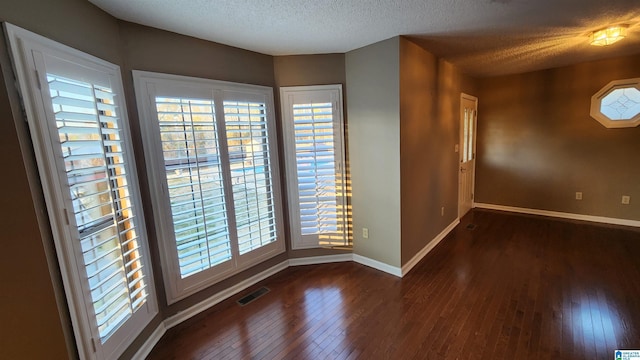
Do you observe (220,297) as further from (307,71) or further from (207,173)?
(307,71)

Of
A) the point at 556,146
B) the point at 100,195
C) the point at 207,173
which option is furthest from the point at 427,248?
the point at 100,195

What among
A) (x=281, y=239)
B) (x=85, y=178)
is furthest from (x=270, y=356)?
(x=85, y=178)

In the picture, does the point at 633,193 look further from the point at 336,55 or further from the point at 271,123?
the point at 271,123

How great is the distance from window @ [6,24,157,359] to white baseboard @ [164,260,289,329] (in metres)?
0.37

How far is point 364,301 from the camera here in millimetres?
2523

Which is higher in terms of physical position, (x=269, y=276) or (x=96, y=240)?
(x=96, y=240)

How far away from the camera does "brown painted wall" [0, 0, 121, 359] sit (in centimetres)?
115

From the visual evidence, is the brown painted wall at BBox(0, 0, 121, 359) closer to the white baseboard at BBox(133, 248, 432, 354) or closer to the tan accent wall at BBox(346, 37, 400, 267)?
the white baseboard at BBox(133, 248, 432, 354)

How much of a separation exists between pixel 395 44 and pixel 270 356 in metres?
2.84

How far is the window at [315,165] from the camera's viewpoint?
9.71 ft

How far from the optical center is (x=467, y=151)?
471 centimetres

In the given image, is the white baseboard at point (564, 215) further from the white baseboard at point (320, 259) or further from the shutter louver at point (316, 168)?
the shutter louver at point (316, 168)

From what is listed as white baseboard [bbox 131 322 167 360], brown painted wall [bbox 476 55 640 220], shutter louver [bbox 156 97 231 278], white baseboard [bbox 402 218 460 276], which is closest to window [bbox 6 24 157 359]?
white baseboard [bbox 131 322 167 360]

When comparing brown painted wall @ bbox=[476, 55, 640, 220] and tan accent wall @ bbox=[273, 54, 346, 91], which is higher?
tan accent wall @ bbox=[273, 54, 346, 91]
